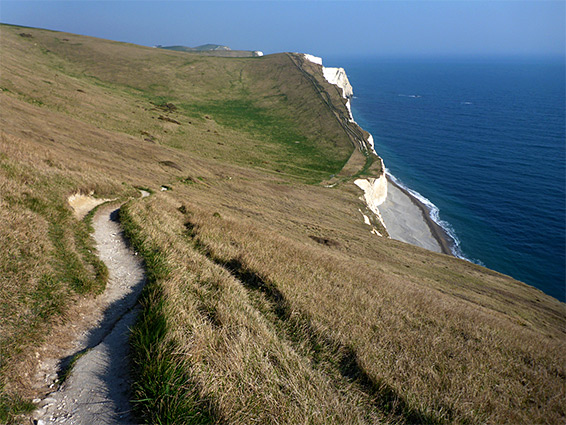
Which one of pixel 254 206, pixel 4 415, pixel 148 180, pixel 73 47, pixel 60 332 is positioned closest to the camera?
pixel 4 415

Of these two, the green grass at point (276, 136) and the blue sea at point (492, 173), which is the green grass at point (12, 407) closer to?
the green grass at point (276, 136)

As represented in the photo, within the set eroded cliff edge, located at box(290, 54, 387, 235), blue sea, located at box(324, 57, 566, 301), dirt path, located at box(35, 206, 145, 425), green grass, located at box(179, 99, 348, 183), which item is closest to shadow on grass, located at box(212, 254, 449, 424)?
dirt path, located at box(35, 206, 145, 425)

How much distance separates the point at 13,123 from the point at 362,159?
6723 centimetres

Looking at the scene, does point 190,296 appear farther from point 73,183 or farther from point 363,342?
point 73,183

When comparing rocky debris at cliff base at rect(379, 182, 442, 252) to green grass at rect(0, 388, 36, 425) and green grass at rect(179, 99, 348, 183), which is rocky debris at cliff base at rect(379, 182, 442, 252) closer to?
green grass at rect(179, 99, 348, 183)

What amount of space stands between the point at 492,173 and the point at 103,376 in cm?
10553

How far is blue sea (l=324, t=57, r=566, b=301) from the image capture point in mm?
56656

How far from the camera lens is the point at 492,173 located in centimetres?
8888

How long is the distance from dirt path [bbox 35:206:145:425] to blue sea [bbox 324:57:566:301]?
58991 mm

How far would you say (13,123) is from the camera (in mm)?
36156

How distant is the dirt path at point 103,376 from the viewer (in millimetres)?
5329

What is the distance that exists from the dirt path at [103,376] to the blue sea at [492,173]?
58991 mm

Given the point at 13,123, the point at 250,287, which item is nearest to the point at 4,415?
the point at 250,287

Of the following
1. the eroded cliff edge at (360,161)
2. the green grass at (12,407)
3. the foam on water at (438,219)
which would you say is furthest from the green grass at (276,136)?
the green grass at (12,407)
